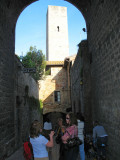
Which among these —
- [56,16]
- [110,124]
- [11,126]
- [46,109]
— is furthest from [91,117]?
[56,16]

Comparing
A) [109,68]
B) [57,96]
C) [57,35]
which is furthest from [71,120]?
[57,35]

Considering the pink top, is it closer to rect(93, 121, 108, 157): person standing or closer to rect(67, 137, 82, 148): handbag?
rect(67, 137, 82, 148): handbag

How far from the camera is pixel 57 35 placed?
34875 millimetres

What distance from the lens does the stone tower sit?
3409 cm

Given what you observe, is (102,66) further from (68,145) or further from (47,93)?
(47,93)

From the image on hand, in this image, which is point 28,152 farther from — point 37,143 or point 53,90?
point 53,90

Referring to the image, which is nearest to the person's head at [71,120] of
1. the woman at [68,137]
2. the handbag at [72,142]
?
the woman at [68,137]

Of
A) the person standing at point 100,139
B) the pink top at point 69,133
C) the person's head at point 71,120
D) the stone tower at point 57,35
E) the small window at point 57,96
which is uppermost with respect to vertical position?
the stone tower at point 57,35

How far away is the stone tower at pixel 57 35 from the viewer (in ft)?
112

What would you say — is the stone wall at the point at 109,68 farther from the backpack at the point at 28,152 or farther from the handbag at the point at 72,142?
the backpack at the point at 28,152

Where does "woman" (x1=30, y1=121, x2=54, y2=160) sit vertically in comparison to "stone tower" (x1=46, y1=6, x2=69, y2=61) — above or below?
below

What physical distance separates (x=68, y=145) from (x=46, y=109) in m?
18.6

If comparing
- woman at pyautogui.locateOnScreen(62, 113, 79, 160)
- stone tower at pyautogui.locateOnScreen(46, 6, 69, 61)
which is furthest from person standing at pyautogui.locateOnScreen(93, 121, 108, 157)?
stone tower at pyautogui.locateOnScreen(46, 6, 69, 61)

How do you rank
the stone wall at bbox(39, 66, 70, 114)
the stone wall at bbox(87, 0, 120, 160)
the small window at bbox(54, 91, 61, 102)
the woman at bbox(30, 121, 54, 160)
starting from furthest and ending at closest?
1. the small window at bbox(54, 91, 61, 102)
2. the stone wall at bbox(39, 66, 70, 114)
3. the stone wall at bbox(87, 0, 120, 160)
4. the woman at bbox(30, 121, 54, 160)
